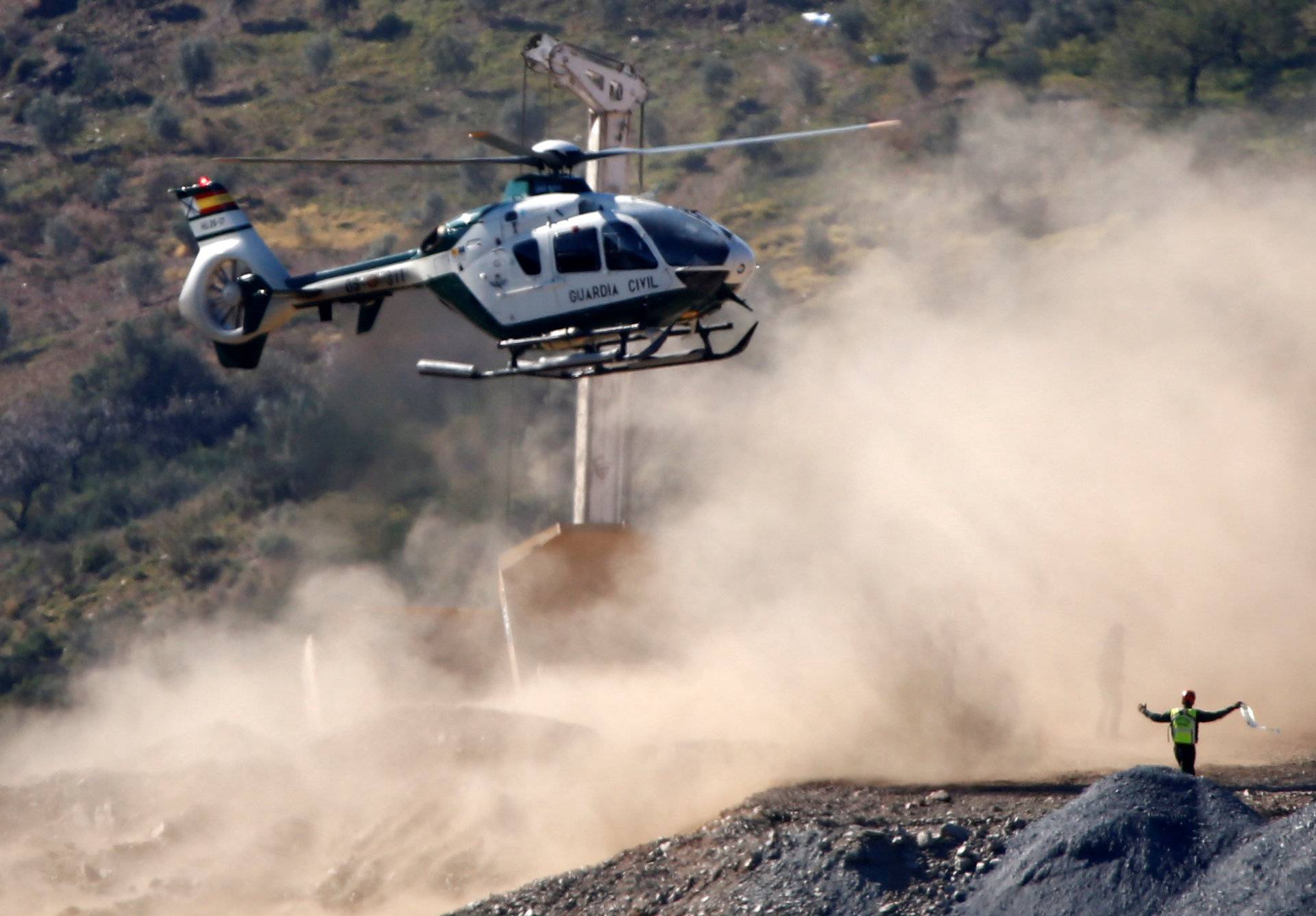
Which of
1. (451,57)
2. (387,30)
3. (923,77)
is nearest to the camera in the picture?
(923,77)

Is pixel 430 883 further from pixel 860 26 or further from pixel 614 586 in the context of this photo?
pixel 860 26

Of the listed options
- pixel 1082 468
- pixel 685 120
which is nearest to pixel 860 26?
pixel 685 120

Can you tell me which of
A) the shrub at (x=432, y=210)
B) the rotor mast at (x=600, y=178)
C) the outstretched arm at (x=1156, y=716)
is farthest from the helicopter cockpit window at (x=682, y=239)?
the shrub at (x=432, y=210)

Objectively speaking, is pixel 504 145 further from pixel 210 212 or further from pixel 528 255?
pixel 210 212

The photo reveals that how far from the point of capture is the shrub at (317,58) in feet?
165

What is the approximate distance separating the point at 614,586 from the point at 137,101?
36.5m

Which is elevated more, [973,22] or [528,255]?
[528,255]

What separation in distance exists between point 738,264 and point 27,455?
2585 centimetres

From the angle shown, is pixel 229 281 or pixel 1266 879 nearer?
pixel 1266 879

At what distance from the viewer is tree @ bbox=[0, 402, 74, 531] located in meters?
37.5

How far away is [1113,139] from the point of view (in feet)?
140

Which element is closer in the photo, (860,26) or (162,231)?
(162,231)

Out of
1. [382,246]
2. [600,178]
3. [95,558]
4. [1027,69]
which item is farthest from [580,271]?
[1027,69]

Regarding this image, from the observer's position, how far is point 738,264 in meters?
17.1
